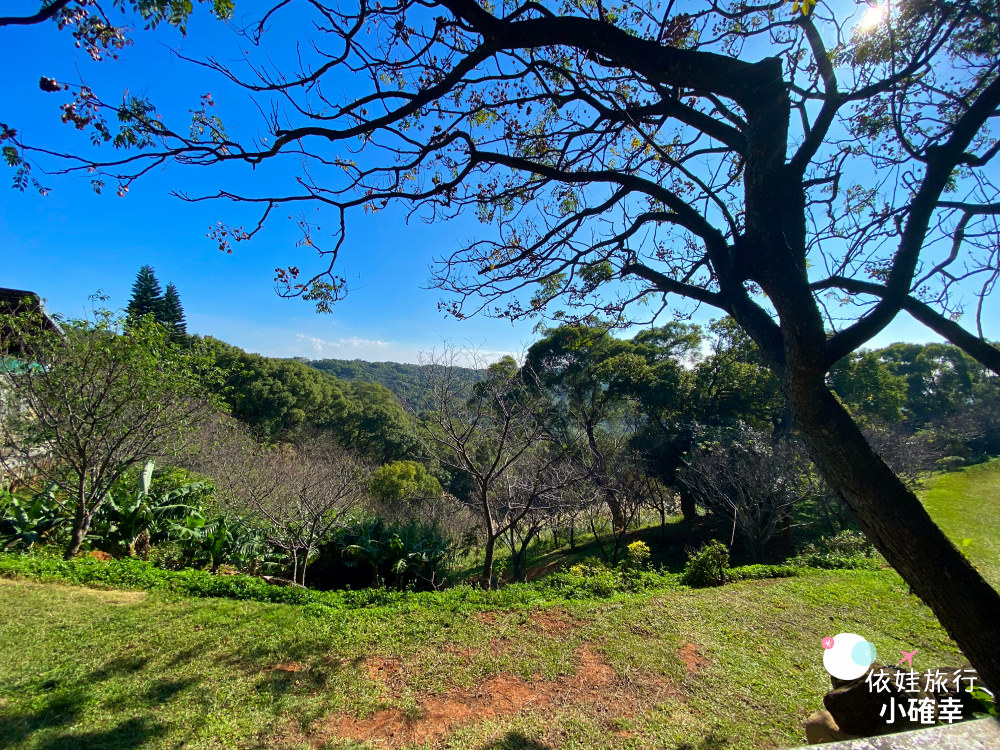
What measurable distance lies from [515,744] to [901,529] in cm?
263

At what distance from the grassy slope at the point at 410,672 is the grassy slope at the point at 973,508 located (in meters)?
6.19

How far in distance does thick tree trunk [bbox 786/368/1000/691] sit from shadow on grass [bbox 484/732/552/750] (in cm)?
236

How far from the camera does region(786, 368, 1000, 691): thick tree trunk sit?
1.88 metres

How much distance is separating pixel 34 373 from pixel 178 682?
17.3ft

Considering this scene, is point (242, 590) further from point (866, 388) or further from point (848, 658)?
point (866, 388)

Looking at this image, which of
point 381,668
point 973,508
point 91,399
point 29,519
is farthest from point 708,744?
point 973,508

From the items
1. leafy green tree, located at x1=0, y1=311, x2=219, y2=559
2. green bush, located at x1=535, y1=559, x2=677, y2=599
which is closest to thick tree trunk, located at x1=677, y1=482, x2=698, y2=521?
green bush, located at x1=535, y1=559, x2=677, y2=599

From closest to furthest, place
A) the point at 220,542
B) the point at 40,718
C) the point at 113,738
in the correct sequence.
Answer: the point at 113,738 → the point at 40,718 → the point at 220,542

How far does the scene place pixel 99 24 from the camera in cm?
229

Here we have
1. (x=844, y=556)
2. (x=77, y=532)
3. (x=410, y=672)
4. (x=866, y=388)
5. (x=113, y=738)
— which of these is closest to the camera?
(x=113, y=738)

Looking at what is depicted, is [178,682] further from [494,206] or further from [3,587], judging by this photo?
[494,206]

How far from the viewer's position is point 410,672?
3.38m

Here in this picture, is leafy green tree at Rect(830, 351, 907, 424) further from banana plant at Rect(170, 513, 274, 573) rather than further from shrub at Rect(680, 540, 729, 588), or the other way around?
banana plant at Rect(170, 513, 274, 573)

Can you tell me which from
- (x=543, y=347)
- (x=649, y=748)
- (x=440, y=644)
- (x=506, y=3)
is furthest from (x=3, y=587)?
(x=543, y=347)
